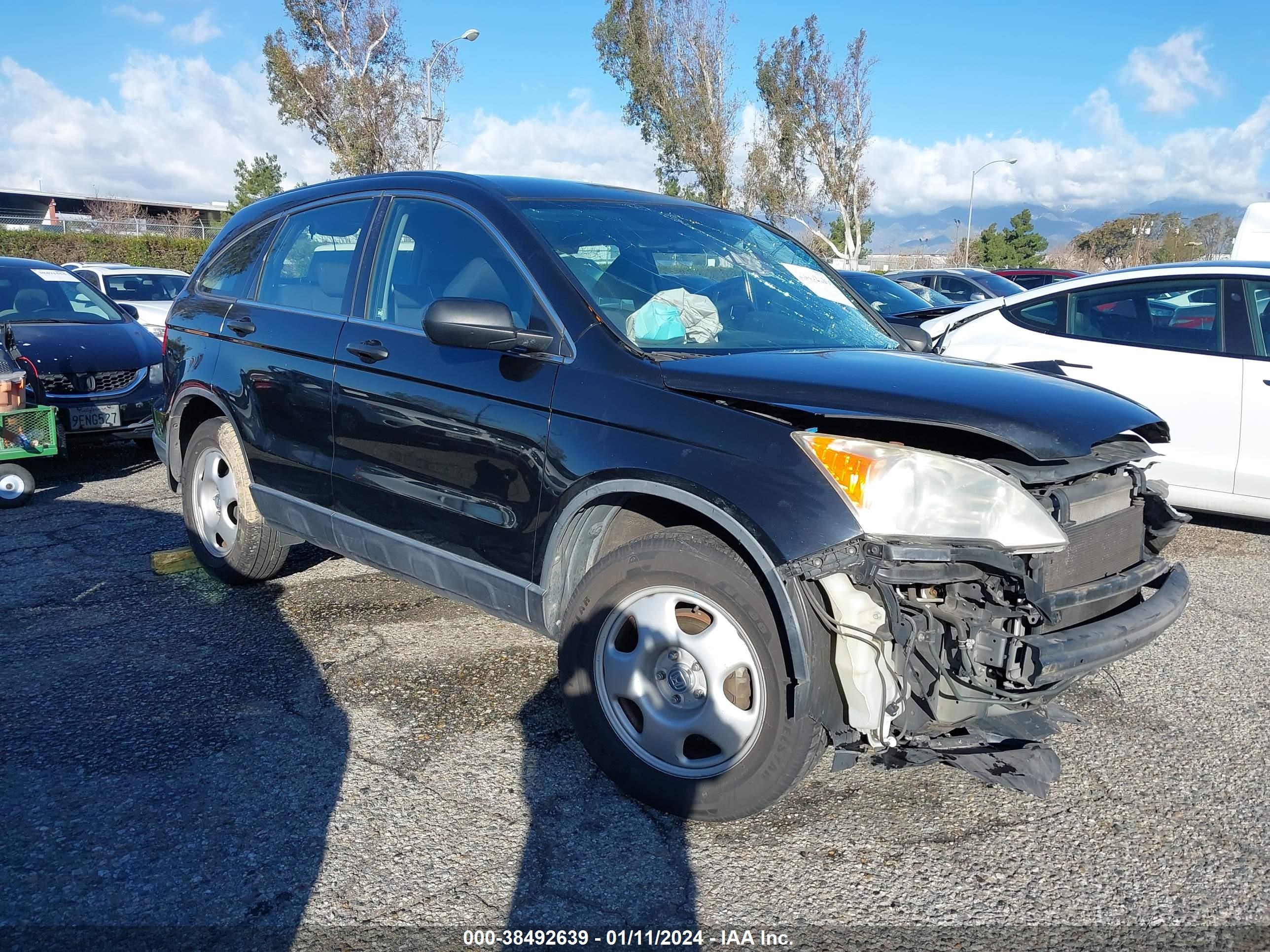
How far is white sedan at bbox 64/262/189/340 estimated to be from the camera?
44.4ft

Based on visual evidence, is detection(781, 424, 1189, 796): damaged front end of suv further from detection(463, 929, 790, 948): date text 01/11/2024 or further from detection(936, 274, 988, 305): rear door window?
detection(936, 274, 988, 305): rear door window

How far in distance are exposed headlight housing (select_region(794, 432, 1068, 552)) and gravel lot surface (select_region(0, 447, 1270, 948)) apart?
933 millimetres

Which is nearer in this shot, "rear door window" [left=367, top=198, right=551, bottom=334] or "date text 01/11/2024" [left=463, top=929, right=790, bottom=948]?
"date text 01/11/2024" [left=463, top=929, right=790, bottom=948]

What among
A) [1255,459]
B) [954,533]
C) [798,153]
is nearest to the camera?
[954,533]

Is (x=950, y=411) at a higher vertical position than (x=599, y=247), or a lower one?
lower

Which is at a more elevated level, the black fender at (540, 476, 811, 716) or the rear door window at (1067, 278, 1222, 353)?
the rear door window at (1067, 278, 1222, 353)

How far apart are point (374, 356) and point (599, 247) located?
0.95 meters

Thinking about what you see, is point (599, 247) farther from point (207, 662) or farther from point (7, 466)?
point (7, 466)

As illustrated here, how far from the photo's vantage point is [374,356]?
3775 mm

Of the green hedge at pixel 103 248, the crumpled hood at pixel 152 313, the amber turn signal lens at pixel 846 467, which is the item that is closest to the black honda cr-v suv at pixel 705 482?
the amber turn signal lens at pixel 846 467

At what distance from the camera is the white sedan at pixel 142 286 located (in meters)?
13.5

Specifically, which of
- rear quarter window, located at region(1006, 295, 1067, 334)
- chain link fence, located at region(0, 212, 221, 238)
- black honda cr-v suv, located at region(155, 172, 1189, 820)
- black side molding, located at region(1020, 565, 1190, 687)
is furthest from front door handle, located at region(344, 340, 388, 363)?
chain link fence, located at region(0, 212, 221, 238)

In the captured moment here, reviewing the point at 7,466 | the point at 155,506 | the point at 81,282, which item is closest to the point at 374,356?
the point at 155,506

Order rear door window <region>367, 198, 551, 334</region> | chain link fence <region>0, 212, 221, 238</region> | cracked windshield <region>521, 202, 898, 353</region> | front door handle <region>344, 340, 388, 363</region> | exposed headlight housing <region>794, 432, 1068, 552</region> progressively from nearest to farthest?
exposed headlight housing <region>794, 432, 1068, 552</region>, cracked windshield <region>521, 202, 898, 353</region>, rear door window <region>367, 198, 551, 334</region>, front door handle <region>344, 340, 388, 363</region>, chain link fence <region>0, 212, 221, 238</region>
